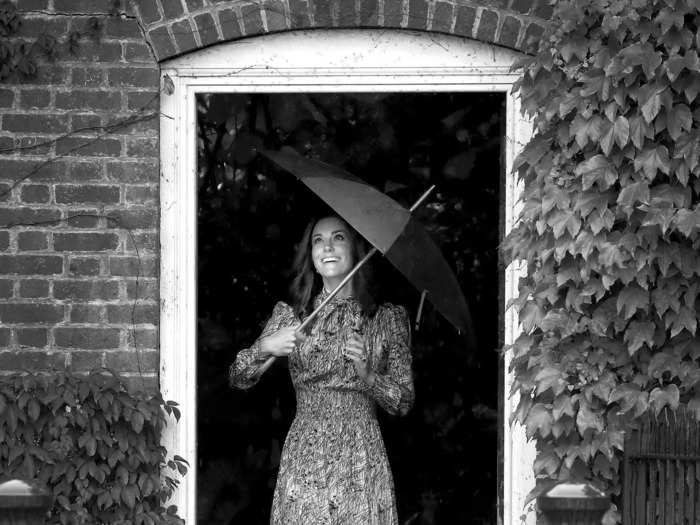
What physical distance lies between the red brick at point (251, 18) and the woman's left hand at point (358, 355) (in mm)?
1325

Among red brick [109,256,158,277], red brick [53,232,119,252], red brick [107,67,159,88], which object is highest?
red brick [107,67,159,88]

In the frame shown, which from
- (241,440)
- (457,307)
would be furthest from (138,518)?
(241,440)

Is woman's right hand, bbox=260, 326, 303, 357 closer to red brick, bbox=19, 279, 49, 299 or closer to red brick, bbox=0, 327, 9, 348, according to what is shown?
red brick, bbox=19, 279, 49, 299

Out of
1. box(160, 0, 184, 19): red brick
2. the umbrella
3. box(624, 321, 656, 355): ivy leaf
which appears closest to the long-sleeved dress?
the umbrella

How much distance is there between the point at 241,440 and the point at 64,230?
2.48 m

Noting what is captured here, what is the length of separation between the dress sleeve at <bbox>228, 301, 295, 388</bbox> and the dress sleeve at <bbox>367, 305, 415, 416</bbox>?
0.42 metres

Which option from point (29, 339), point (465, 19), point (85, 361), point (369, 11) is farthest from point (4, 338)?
point (465, 19)

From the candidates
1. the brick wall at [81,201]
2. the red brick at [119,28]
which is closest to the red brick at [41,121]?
the brick wall at [81,201]

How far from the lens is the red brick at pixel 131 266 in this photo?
16.8 ft

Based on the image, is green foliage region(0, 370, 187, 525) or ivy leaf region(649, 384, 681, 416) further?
green foliage region(0, 370, 187, 525)

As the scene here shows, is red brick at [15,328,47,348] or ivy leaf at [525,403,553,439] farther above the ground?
red brick at [15,328,47,348]

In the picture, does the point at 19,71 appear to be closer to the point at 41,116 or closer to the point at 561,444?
the point at 41,116

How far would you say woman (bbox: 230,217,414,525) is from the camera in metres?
5.41

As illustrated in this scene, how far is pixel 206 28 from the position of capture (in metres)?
5.15
